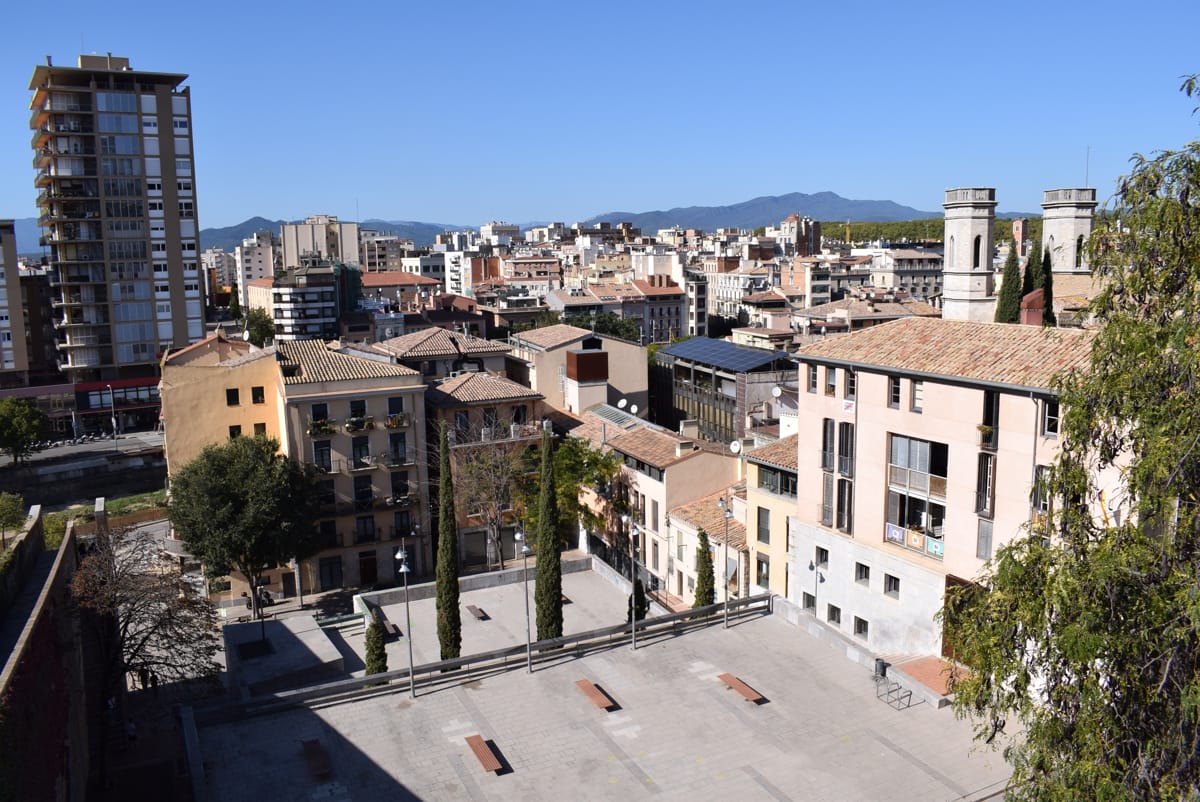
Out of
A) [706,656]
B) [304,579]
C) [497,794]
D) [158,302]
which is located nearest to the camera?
[497,794]

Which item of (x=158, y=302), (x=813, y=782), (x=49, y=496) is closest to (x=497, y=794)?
(x=813, y=782)

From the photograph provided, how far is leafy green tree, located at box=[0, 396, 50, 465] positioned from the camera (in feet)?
222

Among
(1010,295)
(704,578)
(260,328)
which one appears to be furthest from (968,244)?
Result: (260,328)

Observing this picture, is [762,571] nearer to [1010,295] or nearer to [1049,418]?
[1049,418]

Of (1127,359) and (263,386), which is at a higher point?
(1127,359)

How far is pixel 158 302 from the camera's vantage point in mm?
80688

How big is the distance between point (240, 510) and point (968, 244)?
3287 centimetres

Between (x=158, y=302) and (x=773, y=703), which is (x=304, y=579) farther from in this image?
(x=158, y=302)

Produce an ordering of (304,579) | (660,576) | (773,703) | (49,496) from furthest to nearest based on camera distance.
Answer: (49,496)
(304,579)
(660,576)
(773,703)

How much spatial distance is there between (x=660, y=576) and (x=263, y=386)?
20317 millimetres

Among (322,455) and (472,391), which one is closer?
(322,455)

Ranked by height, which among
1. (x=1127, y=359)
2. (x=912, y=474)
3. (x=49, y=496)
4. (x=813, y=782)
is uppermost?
(x=1127, y=359)

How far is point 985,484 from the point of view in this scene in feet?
81.0

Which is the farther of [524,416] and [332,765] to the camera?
[524,416]
